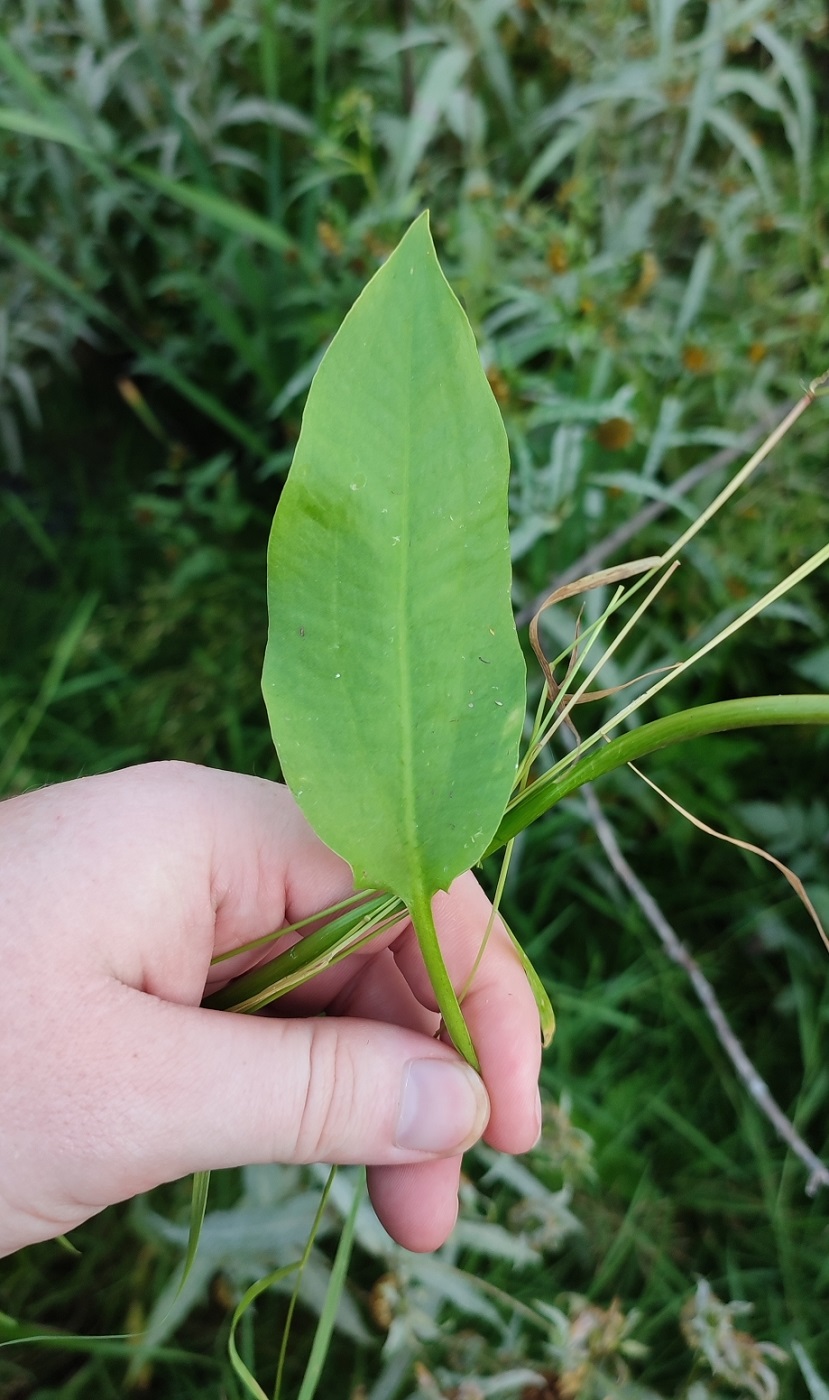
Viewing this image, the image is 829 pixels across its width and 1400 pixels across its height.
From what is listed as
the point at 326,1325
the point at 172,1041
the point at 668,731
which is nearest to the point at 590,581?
the point at 668,731

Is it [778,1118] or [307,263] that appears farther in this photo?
[307,263]

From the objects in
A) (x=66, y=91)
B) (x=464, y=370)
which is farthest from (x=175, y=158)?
(x=464, y=370)

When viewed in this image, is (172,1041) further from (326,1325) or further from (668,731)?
(668,731)

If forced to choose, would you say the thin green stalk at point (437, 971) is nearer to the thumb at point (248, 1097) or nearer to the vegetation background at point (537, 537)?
the thumb at point (248, 1097)

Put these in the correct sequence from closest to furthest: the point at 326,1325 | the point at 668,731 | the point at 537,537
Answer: the point at 668,731 < the point at 326,1325 < the point at 537,537

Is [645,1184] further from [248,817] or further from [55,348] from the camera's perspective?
[55,348]

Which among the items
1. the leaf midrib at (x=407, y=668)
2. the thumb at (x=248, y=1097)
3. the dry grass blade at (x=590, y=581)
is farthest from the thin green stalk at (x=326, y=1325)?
the dry grass blade at (x=590, y=581)
